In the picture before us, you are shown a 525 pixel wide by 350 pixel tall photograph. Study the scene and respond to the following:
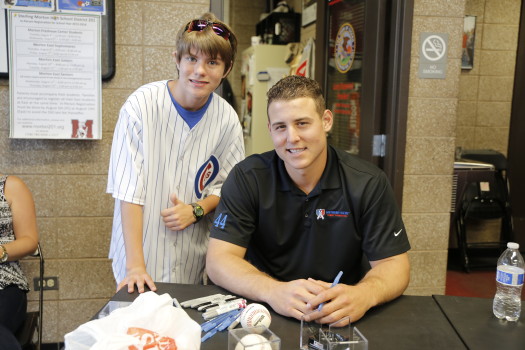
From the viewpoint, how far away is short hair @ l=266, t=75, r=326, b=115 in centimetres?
168

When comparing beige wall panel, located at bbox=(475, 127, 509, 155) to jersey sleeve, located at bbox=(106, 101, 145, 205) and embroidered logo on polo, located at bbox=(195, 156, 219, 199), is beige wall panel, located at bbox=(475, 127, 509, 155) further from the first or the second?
jersey sleeve, located at bbox=(106, 101, 145, 205)

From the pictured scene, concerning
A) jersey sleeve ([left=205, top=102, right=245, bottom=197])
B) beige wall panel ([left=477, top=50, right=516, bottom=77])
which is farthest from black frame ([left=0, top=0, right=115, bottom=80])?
beige wall panel ([left=477, top=50, right=516, bottom=77])

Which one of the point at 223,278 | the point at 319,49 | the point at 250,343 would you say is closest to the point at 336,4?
the point at 319,49

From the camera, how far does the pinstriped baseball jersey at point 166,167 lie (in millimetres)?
1771

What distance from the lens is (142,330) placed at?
990 mm

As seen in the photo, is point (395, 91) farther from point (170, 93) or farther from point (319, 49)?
point (170, 93)

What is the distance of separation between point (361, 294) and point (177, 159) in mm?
866

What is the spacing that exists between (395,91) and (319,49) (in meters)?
1.07

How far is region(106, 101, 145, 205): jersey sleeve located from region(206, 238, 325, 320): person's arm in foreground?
0.33 meters

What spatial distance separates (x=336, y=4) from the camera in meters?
3.44

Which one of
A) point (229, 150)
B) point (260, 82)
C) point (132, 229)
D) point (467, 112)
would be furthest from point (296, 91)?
point (467, 112)

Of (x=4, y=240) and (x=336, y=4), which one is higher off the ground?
(x=336, y=4)

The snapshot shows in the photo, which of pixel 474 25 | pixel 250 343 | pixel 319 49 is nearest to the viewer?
pixel 250 343

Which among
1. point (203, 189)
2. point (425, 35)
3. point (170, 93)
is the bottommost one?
point (203, 189)
